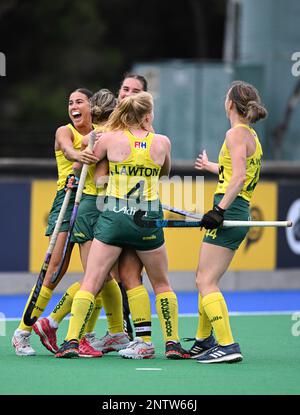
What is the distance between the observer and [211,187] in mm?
16922

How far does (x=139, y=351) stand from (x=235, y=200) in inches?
57.7

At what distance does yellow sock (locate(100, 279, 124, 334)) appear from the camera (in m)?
10.7

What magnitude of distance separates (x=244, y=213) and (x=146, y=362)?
56.4 inches

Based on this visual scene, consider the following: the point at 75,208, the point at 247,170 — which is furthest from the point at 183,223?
the point at 75,208

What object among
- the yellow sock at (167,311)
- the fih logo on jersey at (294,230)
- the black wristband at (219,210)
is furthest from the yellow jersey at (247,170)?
the fih logo on jersey at (294,230)

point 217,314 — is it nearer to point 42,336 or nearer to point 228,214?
point 228,214

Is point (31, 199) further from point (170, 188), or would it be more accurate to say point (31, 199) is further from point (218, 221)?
point (218, 221)

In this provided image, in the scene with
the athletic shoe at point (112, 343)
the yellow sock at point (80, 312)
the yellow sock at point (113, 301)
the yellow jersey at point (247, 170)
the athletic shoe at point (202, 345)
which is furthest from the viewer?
the athletic shoe at point (112, 343)

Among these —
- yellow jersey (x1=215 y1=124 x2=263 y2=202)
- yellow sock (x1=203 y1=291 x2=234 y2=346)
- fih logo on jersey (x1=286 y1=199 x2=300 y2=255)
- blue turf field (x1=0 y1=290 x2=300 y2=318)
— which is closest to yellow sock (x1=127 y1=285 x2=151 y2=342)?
yellow sock (x1=203 y1=291 x2=234 y2=346)

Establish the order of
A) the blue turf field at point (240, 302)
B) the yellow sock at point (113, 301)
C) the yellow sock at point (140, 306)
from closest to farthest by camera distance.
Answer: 1. the yellow sock at point (140, 306)
2. the yellow sock at point (113, 301)
3. the blue turf field at point (240, 302)

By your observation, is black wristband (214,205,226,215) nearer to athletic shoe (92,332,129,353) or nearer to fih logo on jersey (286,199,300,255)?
athletic shoe (92,332,129,353)

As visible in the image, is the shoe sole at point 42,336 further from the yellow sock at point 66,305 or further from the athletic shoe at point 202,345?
the athletic shoe at point 202,345

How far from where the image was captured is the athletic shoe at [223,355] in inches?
398

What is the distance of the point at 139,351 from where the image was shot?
10.4m
